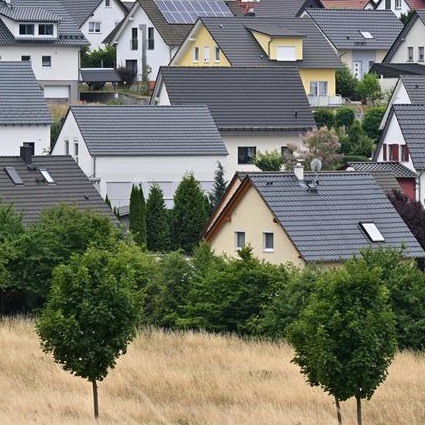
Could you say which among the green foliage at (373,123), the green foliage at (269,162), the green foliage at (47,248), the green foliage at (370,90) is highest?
the green foliage at (370,90)

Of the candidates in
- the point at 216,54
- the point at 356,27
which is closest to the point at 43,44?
the point at 216,54

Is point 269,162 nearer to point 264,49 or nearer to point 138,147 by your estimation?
point 138,147

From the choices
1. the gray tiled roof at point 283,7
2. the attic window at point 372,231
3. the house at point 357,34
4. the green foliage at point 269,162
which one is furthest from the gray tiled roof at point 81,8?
the attic window at point 372,231

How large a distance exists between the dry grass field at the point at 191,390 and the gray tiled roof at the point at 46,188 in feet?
45.3

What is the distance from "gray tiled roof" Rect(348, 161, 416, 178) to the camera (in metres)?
61.8

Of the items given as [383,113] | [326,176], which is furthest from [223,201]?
[383,113]

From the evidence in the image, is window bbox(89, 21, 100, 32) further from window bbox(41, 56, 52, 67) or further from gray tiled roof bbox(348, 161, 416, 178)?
gray tiled roof bbox(348, 161, 416, 178)

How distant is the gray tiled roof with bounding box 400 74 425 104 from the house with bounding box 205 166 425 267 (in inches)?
726

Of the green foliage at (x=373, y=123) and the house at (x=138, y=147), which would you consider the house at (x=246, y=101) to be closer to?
the green foliage at (x=373, y=123)

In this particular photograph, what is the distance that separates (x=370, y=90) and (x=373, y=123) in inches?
303

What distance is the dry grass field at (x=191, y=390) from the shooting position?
1082 inches

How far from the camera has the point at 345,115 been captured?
75062 mm

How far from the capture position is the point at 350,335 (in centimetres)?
2569

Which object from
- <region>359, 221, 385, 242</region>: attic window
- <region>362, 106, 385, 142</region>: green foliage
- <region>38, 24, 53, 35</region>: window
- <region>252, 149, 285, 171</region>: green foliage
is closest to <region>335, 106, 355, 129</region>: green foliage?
<region>362, 106, 385, 142</region>: green foliage
